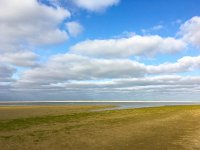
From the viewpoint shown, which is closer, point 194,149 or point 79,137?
point 194,149

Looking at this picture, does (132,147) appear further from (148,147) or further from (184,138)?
(184,138)

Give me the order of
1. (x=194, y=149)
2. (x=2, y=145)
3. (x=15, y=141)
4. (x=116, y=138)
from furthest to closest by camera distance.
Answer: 1. (x=116, y=138)
2. (x=15, y=141)
3. (x=2, y=145)
4. (x=194, y=149)

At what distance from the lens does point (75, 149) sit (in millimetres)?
17594

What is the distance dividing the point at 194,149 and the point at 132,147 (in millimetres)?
3929

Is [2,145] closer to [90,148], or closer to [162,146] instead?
[90,148]

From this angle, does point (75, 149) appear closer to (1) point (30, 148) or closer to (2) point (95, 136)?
(1) point (30, 148)

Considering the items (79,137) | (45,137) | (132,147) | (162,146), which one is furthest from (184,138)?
(45,137)

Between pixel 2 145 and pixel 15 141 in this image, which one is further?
pixel 15 141

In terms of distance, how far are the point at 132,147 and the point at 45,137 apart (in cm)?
748

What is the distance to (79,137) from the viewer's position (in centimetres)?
2208

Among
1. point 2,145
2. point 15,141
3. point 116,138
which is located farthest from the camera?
point 116,138

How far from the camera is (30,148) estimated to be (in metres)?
17.8

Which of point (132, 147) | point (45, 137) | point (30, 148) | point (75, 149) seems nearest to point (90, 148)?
point (75, 149)

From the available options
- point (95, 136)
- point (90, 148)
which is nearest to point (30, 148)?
point (90, 148)
